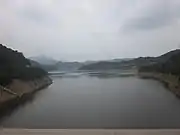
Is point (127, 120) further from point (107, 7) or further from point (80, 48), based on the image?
point (107, 7)

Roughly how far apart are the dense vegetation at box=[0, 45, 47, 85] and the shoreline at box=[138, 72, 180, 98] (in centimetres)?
144

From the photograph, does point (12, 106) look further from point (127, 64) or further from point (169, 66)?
point (169, 66)

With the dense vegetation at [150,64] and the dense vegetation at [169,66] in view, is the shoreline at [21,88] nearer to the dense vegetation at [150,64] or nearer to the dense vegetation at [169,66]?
the dense vegetation at [150,64]

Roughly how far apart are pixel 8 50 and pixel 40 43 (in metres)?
0.45

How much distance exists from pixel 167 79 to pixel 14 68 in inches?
85.6

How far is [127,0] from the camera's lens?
14.0ft

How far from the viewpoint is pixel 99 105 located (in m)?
4.21

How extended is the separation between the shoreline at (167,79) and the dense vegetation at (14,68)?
56.7 inches

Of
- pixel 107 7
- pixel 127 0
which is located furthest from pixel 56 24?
pixel 127 0

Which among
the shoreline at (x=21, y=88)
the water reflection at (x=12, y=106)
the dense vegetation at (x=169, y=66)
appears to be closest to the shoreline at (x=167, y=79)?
the dense vegetation at (x=169, y=66)

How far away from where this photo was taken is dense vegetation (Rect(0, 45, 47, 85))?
441 cm

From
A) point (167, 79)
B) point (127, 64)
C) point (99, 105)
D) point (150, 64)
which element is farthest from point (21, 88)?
point (167, 79)

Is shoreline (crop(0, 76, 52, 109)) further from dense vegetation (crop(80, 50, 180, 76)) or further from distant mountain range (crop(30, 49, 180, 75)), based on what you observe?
dense vegetation (crop(80, 50, 180, 76))

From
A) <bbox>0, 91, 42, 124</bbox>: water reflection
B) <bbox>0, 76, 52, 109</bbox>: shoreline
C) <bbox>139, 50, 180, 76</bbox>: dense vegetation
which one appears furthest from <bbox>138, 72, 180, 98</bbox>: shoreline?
<bbox>0, 91, 42, 124</bbox>: water reflection
